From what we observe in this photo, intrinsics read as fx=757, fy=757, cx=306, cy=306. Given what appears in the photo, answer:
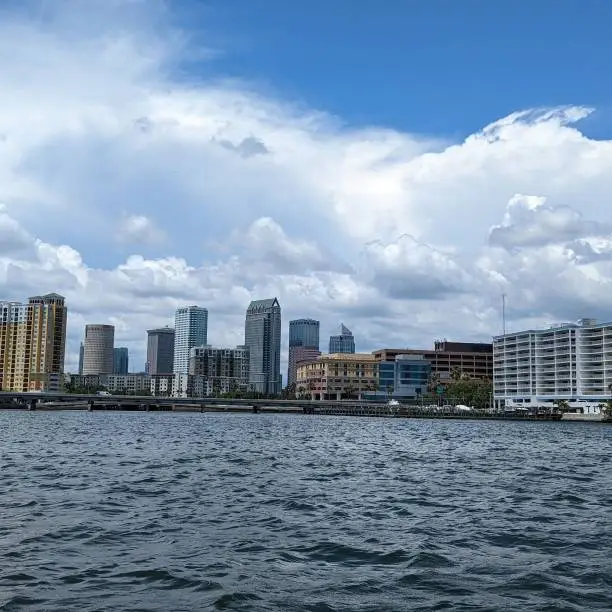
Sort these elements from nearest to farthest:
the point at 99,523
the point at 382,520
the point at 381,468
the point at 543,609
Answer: the point at 543,609 < the point at 99,523 < the point at 382,520 < the point at 381,468

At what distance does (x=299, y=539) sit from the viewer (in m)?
28.4

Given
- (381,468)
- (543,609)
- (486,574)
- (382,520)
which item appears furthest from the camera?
(381,468)

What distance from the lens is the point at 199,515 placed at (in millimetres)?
33125

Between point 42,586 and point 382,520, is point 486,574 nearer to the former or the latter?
point 382,520

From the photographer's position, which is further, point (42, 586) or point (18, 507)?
point (18, 507)

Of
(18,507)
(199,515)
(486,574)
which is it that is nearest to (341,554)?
(486,574)

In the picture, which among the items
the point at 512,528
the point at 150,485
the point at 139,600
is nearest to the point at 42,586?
the point at 139,600

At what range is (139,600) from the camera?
19625 mm

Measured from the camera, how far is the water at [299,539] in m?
20.5

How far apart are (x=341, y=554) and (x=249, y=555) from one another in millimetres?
3137

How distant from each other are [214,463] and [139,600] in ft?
133

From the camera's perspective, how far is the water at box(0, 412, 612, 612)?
2048 cm

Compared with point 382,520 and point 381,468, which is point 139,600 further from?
point 381,468

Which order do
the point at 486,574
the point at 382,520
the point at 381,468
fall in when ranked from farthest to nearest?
the point at 381,468 < the point at 382,520 < the point at 486,574
